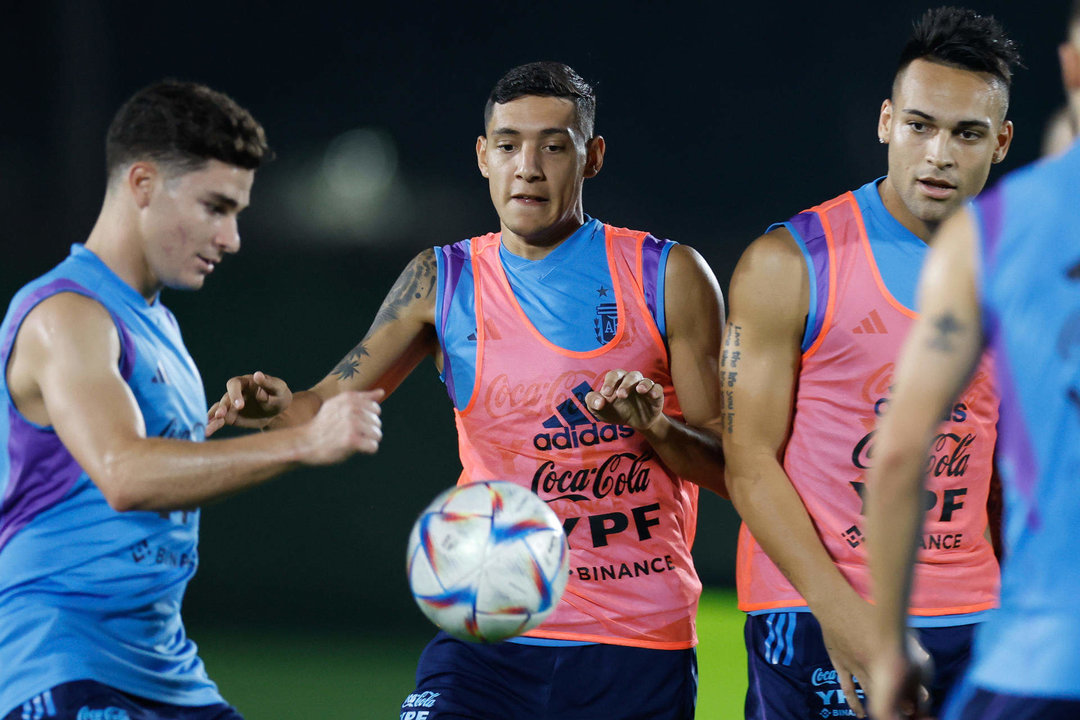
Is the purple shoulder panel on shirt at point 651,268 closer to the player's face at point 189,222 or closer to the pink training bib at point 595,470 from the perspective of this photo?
the pink training bib at point 595,470

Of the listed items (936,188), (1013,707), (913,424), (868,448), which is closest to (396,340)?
(868,448)

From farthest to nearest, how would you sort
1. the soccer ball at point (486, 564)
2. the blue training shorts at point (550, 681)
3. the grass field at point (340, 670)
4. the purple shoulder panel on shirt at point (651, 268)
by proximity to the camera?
the grass field at point (340, 670), the purple shoulder panel on shirt at point (651, 268), the blue training shorts at point (550, 681), the soccer ball at point (486, 564)

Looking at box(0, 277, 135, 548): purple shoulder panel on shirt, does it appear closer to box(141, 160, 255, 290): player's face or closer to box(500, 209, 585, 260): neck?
box(141, 160, 255, 290): player's face

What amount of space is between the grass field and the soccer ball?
2.42 m

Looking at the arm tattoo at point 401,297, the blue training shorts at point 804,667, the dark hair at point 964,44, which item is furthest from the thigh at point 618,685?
the dark hair at point 964,44

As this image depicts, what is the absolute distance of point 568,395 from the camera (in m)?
2.81

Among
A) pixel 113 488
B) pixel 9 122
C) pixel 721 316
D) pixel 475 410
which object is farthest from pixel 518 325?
pixel 9 122

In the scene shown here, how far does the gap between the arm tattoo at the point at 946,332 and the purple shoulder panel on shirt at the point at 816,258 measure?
1.19 meters

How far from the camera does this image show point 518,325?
2.90 m

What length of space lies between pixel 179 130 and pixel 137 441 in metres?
0.62

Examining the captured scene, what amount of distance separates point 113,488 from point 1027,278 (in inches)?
56.5

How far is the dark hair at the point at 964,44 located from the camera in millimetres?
2561

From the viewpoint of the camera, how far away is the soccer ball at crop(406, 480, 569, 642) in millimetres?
2191

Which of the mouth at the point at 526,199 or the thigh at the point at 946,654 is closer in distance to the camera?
the thigh at the point at 946,654
